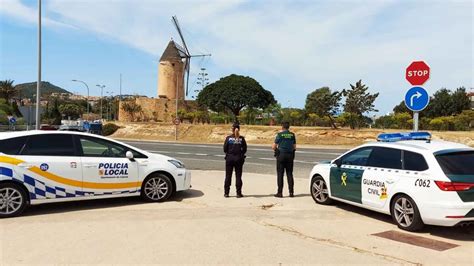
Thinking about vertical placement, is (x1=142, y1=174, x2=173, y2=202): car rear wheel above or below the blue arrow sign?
below

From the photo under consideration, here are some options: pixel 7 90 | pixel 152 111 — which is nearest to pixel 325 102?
pixel 152 111

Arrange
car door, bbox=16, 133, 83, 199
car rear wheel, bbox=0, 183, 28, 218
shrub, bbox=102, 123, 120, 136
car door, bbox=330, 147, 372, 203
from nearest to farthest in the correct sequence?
1. car rear wheel, bbox=0, 183, 28, 218
2. car door, bbox=16, 133, 83, 199
3. car door, bbox=330, 147, 372, 203
4. shrub, bbox=102, 123, 120, 136

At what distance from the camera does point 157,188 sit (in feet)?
30.7

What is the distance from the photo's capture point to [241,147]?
10016mm

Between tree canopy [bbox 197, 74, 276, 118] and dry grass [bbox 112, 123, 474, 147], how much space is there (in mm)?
14115

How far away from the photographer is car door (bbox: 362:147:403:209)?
7488mm

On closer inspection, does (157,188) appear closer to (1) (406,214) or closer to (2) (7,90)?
(1) (406,214)

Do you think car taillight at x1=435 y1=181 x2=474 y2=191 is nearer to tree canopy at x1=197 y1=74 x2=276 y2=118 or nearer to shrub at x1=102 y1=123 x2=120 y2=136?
shrub at x1=102 y1=123 x2=120 y2=136

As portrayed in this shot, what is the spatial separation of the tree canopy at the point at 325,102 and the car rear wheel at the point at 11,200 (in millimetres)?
36148

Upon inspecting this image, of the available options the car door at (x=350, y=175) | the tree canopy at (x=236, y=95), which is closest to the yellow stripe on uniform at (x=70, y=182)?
the car door at (x=350, y=175)

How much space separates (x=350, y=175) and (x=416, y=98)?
8.10 feet

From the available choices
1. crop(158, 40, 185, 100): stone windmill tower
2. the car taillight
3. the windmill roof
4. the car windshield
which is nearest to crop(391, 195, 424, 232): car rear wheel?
the car taillight

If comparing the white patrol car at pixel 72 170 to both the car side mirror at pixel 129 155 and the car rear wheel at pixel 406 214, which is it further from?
the car rear wheel at pixel 406 214

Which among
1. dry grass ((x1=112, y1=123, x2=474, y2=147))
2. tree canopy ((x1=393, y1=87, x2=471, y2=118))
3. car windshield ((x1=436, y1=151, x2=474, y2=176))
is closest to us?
car windshield ((x1=436, y1=151, x2=474, y2=176))
